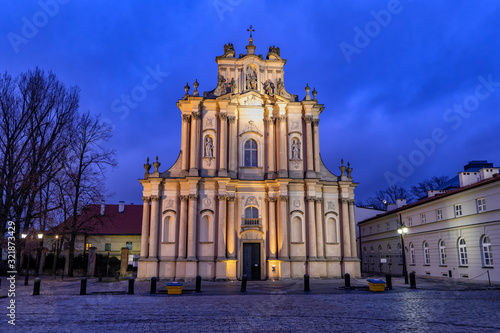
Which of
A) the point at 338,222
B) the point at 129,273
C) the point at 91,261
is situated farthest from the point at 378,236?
the point at 91,261

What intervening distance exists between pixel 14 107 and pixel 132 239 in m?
25.9

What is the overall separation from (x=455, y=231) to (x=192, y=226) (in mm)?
19732

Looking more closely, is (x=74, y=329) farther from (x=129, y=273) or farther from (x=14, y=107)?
(x=129, y=273)

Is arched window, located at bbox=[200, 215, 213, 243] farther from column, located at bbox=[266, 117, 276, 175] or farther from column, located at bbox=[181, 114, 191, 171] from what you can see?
column, located at bbox=[266, 117, 276, 175]

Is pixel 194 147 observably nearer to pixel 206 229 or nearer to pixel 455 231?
pixel 206 229

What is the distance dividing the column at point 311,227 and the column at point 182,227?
9.77 metres

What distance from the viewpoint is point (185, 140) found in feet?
110

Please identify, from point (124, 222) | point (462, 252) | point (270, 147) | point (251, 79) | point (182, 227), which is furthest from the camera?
point (124, 222)

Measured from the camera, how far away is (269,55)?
36094 millimetres

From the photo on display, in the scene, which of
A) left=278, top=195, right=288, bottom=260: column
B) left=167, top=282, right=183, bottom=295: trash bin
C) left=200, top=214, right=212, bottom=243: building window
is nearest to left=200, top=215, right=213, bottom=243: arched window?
left=200, top=214, right=212, bottom=243: building window

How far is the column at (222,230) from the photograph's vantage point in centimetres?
3067

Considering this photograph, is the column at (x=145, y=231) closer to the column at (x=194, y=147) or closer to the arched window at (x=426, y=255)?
the column at (x=194, y=147)

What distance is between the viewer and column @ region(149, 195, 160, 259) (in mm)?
31062


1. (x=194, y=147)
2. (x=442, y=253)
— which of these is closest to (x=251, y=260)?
(x=194, y=147)
